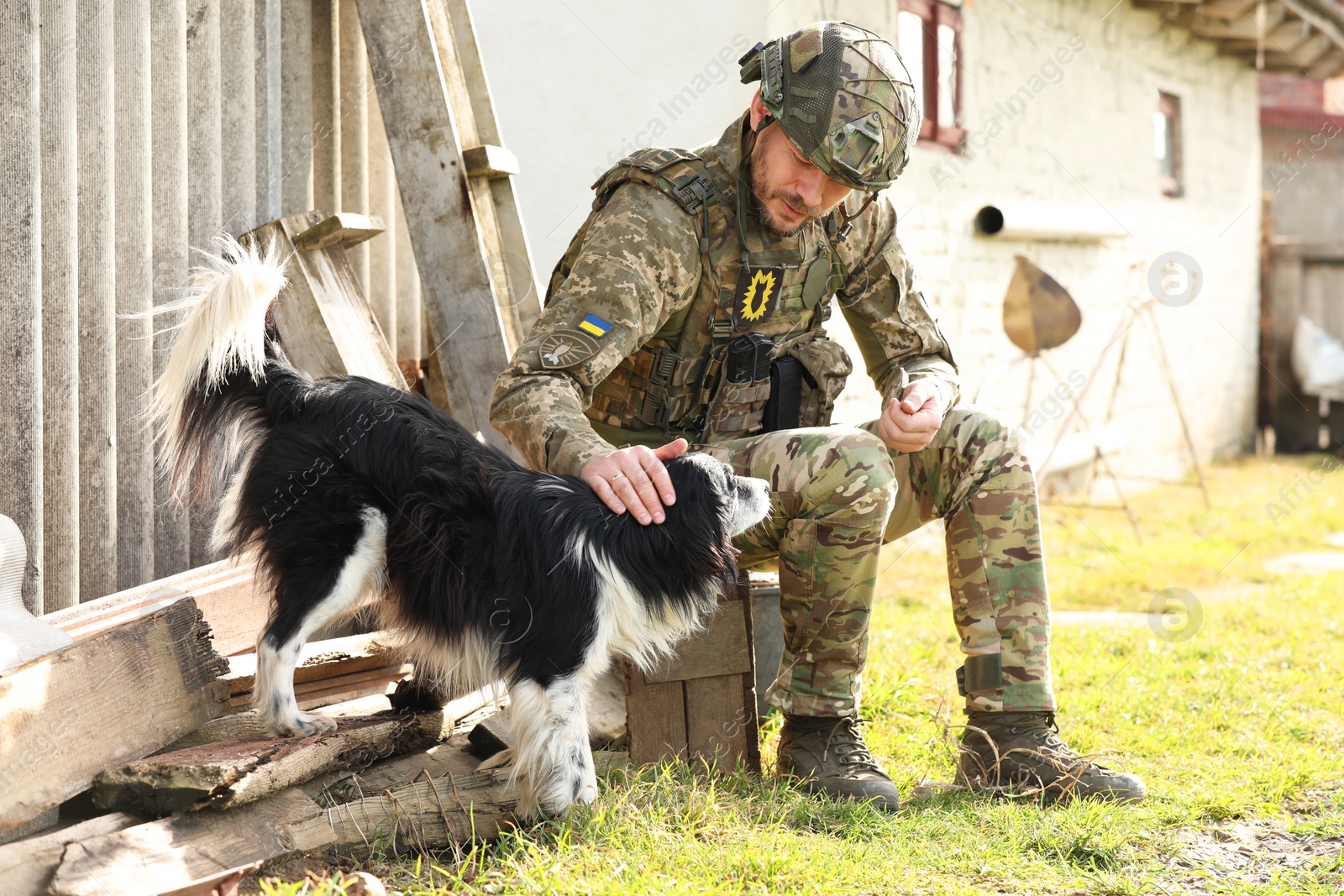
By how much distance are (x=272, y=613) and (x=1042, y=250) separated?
286 inches

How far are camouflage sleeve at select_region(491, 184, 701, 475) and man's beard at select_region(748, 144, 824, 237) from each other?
0.22 metres

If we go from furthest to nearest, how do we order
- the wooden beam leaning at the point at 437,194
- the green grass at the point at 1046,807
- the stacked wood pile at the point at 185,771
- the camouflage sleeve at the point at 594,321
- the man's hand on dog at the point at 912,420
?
1. the wooden beam leaning at the point at 437,194
2. the man's hand on dog at the point at 912,420
3. the camouflage sleeve at the point at 594,321
4. the green grass at the point at 1046,807
5. the stacked wood pile at the point at 185,771

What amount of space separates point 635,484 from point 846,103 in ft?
3.52

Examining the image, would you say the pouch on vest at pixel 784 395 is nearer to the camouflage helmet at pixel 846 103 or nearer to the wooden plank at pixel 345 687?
the camouflage helmet at pixel 846 103

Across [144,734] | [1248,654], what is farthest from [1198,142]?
[144,734]

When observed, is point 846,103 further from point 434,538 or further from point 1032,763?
point 1032,763

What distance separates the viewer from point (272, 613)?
234 centimetres

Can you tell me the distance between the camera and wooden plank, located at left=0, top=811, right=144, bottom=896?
1.75 meters

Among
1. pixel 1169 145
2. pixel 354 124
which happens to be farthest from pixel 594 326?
pixel 1169 145

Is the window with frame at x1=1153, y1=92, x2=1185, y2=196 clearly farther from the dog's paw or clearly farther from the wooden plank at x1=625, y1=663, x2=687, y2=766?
the dog's paw

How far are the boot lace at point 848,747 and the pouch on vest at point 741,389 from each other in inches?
31.7

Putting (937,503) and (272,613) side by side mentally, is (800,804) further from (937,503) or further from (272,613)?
(272,613)

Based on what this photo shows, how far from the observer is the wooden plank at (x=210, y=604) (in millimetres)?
2545

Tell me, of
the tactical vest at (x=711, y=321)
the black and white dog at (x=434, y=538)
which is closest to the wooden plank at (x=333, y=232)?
the tactical vest at (x=711, y=321)
